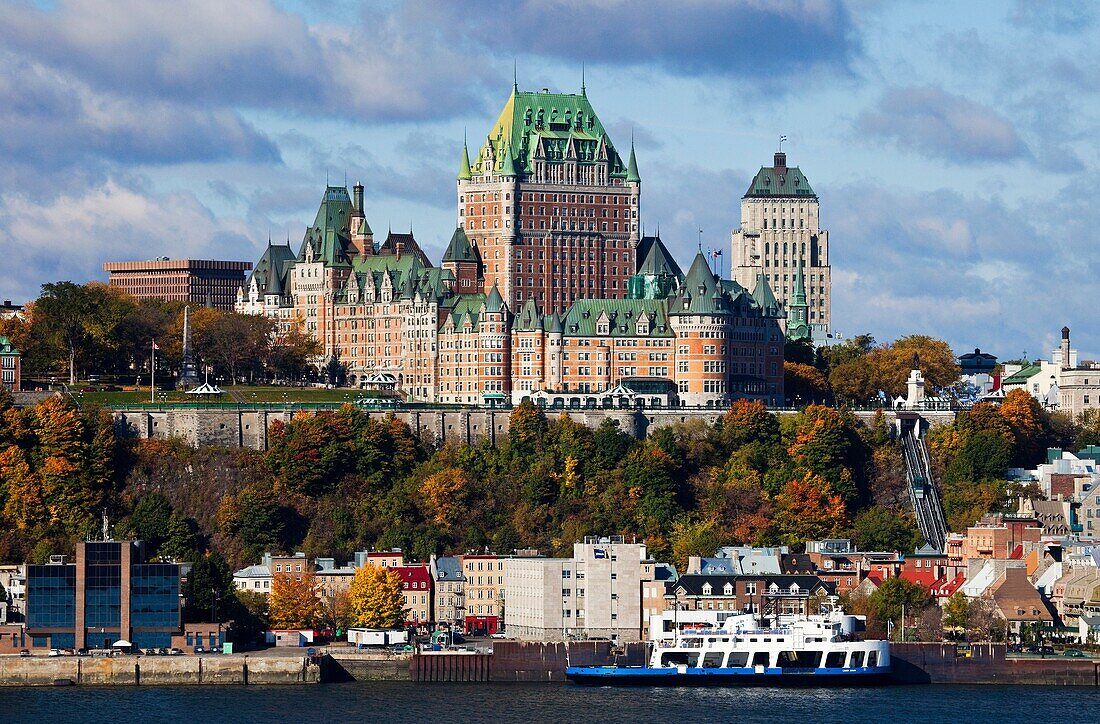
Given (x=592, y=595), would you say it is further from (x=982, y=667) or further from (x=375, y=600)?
(x=982, y=667)

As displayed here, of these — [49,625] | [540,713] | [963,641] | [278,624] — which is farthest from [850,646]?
[49,625]

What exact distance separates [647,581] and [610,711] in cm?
2487

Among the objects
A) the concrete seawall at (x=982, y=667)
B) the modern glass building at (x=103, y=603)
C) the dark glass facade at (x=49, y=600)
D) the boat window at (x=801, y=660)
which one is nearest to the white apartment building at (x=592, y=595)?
the boat window at (x=801, y=660)

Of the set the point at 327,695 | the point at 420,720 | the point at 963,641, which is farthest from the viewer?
the point at 963,641

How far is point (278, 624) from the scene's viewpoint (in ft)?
627

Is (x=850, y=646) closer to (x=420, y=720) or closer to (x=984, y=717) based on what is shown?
(x=984, y=717)

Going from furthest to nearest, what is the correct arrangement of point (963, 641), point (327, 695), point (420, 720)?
point (963, 641) → point (327, 695) → point (420, 720)

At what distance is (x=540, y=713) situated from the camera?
16612cm

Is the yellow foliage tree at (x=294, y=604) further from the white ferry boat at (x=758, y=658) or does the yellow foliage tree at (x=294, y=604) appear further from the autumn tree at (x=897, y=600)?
the autumn tree at (x=897, y=600)

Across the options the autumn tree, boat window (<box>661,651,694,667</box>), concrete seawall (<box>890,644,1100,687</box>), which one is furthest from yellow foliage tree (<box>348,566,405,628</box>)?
concrete seawall (<box>890,644,1100,687</box>)

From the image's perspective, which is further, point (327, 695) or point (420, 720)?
point (327, 695)

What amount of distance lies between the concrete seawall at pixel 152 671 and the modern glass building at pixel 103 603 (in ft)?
13.7

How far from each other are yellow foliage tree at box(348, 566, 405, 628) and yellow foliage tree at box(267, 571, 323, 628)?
2.44m

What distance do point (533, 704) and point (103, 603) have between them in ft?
100
